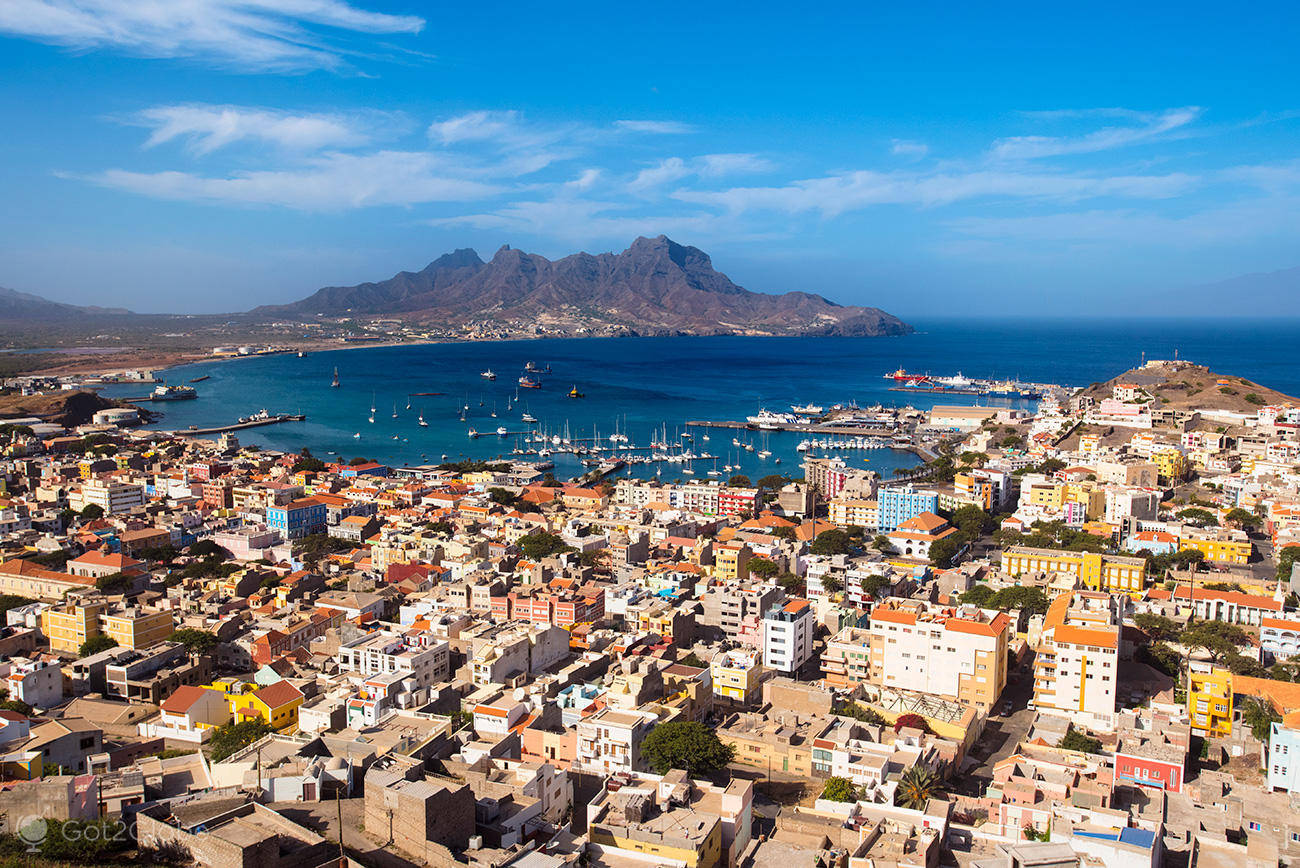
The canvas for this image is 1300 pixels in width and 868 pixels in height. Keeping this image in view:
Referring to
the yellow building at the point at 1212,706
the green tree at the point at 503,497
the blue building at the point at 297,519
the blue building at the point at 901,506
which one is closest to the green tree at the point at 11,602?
the blue building at the point at 297,519

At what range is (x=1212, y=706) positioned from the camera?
336 inches

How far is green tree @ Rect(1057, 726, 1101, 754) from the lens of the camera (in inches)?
312

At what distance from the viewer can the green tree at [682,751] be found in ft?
23.4

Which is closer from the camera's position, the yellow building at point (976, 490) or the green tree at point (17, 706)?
the green tree at point (17, 706)

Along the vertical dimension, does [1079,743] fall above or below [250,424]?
below

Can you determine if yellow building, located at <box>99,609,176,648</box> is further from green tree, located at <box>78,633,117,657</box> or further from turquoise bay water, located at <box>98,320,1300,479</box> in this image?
turquoise bay water, located at <box>98,320,1300,479</box>

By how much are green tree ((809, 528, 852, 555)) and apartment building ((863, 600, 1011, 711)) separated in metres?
4.26

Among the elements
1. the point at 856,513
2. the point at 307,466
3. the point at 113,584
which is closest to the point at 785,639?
the point at 113,584

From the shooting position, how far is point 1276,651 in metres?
10.0

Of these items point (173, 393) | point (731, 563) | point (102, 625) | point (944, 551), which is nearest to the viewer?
point (102, 625)

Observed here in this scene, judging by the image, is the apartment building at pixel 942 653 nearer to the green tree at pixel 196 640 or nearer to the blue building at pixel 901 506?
the green tree at pixel 196 640

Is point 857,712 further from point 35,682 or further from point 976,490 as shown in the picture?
point 976,490

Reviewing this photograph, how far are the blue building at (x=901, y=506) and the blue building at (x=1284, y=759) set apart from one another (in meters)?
9.62

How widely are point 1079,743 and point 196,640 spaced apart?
793 cm
